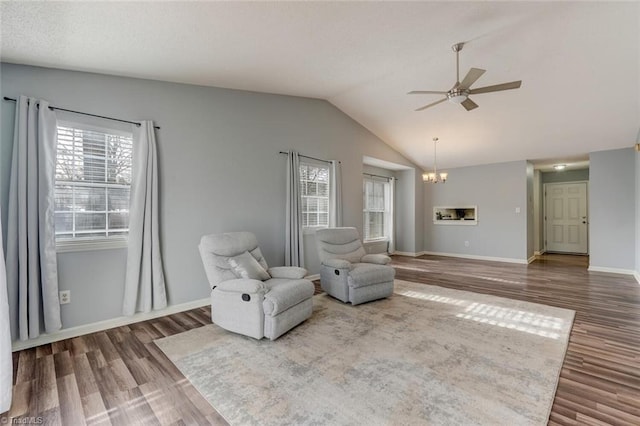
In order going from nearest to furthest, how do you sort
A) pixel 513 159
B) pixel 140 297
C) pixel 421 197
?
1. pixel 140 297
2. pixel 513 159
3. pixel 421 197

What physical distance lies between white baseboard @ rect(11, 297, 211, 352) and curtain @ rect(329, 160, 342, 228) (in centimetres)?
272

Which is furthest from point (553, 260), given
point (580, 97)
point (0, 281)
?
point (0, 281)

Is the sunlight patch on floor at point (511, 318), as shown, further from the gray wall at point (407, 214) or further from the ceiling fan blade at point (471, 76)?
the gray wall at point (407, 214)

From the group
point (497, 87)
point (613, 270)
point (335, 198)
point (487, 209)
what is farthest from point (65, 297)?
point (613, 270)

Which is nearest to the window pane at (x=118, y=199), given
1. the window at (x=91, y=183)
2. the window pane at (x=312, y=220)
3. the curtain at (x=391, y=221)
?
Result: the window at (x=91, y=183)

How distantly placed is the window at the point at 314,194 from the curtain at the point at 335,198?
0.10 meters

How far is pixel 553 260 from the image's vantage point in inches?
284

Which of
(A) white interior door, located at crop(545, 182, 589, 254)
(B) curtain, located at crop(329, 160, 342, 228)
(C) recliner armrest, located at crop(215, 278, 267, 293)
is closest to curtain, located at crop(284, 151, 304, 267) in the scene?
(B) curtain, located at crop(329, 160, 342, 228)

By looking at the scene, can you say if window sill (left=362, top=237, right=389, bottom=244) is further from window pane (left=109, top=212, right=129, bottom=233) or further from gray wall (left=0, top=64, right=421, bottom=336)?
window pane (left=109, top=212, right=129, bottom=233)

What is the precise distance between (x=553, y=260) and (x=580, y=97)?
4563mm

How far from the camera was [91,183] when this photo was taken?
304 cm

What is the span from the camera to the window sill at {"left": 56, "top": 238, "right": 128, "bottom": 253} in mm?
2857

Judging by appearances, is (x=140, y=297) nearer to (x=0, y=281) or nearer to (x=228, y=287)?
(x=228, y=287)

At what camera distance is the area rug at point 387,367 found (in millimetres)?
1768
